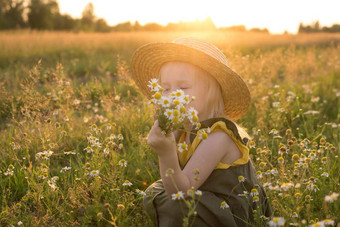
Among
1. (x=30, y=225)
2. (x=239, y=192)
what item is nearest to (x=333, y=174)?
(x=239, y=192)

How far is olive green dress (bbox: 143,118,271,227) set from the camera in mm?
2215

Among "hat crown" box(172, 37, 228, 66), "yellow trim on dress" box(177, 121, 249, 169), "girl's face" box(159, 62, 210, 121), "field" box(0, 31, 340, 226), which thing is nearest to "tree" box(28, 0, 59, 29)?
"field" box(0, 31, 340, 226)

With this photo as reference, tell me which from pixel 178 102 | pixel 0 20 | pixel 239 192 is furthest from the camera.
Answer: pixel 0 20

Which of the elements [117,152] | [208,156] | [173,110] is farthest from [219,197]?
[117,152]

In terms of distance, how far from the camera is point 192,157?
7.22 ft

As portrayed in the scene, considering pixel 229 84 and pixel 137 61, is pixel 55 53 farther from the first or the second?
pixel 229 84

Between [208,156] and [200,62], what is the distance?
638mm

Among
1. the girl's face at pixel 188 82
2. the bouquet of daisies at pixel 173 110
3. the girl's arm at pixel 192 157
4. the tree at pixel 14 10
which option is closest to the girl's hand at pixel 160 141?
the girl's arm at pixel 192 157

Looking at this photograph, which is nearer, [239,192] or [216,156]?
[216,156]

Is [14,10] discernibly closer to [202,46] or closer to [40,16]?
[40,16]

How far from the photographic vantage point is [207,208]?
87.1 inches

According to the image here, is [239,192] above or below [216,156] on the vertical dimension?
below

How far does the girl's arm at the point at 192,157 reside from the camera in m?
1.90

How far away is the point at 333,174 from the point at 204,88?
1.31 m
